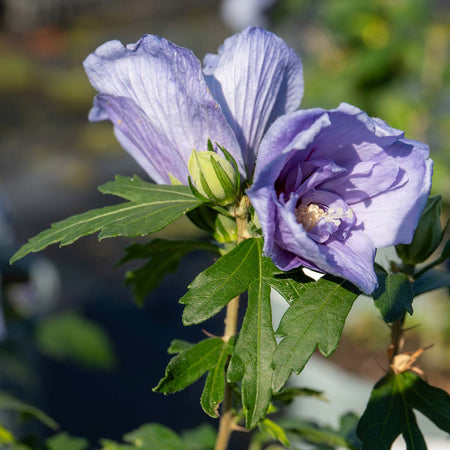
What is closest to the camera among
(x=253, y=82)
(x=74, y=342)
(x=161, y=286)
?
(x=253, y=82)

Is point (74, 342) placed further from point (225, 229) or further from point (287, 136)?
point (287, 136)

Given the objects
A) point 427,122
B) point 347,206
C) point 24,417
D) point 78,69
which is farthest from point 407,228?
point 78,69

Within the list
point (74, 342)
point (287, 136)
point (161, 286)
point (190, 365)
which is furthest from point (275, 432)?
point (161, 286)

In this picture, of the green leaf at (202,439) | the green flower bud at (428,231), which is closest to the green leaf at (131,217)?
the green flower bud at (428,231)

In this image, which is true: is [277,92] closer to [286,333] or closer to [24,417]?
[286,333]

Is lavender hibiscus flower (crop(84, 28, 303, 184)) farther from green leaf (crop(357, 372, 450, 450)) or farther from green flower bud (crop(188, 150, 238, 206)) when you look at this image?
green leaf (crop(357, 372, 450, 450))
